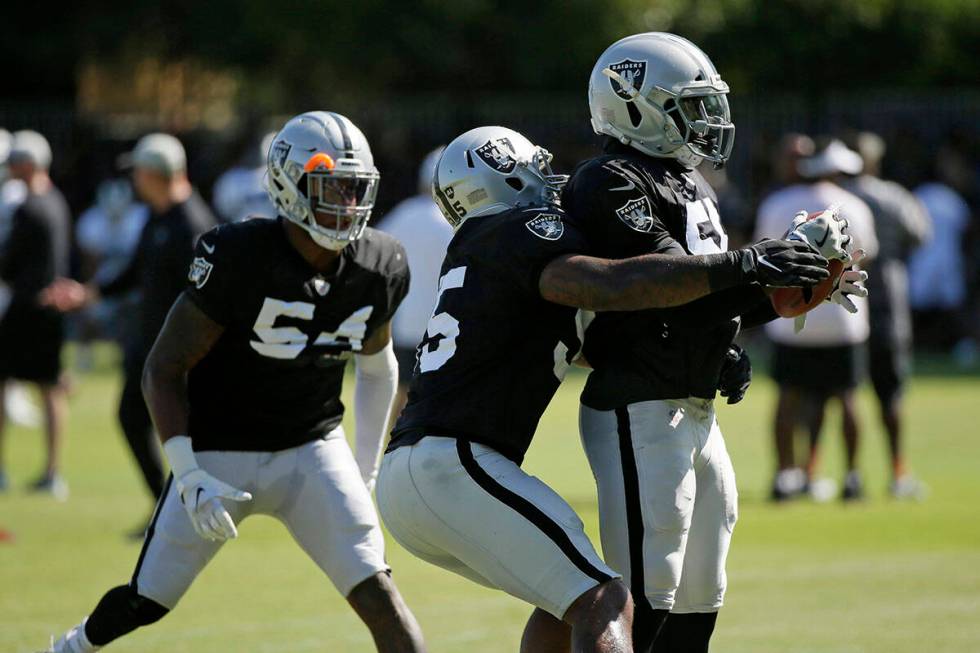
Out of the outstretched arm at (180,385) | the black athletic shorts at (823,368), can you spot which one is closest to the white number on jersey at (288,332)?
the outstretched arm at (180,385)

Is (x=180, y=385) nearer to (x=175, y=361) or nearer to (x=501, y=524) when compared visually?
(x=175, y=361)

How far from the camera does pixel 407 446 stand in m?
4.59

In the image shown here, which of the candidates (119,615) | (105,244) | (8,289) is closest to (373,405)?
(119,615)

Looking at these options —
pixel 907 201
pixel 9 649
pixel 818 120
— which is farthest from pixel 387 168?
pixel 9 649

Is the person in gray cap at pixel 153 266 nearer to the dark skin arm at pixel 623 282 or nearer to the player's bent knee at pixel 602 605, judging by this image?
the dark skin arm at pixel 623 282

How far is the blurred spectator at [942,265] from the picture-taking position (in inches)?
761

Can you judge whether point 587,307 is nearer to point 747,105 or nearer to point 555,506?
point 555,506

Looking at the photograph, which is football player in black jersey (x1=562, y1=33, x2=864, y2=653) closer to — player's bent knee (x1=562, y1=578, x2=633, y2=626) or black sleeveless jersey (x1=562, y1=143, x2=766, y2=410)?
black sleeveless jersey (x1=562, y1=143, x2=766, y2=410)

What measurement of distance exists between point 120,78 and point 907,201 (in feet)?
75.8

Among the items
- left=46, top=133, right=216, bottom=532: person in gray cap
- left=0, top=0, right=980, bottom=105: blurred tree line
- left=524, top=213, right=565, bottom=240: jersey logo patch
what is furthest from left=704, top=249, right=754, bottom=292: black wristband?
left=0, top=0, right=980, bottom=105: blurred tree line

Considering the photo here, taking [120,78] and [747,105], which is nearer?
[747,105]

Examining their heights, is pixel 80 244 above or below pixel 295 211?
below

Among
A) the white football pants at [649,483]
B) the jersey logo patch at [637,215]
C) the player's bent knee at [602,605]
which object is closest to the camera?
the player's bent knee at [602,605]

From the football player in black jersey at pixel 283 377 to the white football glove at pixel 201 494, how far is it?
1 centimetres
